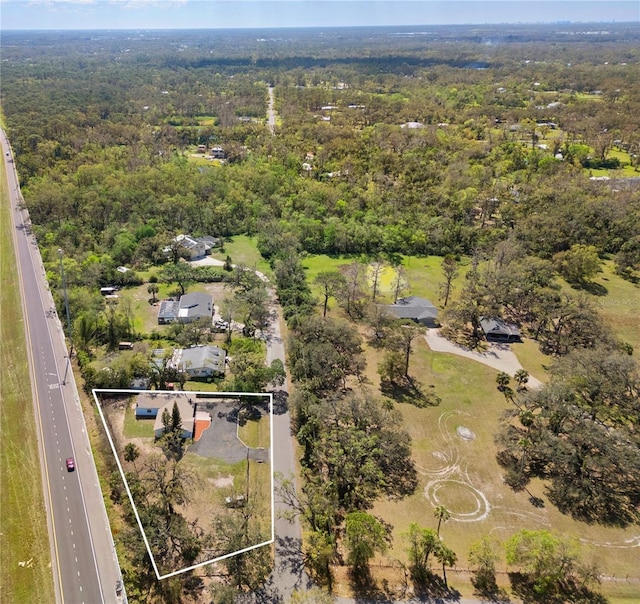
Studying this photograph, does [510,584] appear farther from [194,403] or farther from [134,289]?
[134,289]

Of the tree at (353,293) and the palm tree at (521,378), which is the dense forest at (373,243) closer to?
the palm tree at (521,378)

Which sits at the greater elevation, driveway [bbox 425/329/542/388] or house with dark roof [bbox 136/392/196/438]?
house with dark roof [bbox 136/392/196/438]

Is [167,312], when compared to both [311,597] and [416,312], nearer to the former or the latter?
[416,312]

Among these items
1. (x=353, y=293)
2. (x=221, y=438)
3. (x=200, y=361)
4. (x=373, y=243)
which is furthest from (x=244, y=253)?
(x=221, y=438)

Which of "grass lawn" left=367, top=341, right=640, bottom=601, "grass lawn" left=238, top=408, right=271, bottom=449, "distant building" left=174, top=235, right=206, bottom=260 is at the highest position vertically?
"distant building" left=174, top=235, right=206, bottom=260

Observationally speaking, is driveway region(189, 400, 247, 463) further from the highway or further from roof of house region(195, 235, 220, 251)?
roof of house region(195, 235, 220, 251)

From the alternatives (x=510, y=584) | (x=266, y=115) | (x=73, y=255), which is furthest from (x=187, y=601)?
(x=266, y=115)

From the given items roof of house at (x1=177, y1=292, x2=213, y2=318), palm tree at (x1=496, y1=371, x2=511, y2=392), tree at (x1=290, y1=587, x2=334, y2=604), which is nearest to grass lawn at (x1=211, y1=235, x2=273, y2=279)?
roof of house at (x1=177, y1=292, x2=213, y2=318)
